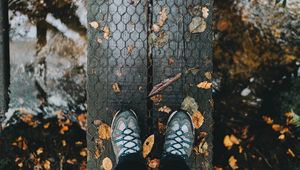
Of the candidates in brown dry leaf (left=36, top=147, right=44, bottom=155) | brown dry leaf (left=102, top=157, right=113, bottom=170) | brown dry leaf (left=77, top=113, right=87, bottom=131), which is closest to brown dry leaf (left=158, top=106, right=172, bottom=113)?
brown dry leaf (left=102, top=157, right=113, bottom=170)

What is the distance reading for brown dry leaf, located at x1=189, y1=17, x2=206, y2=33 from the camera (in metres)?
2.87

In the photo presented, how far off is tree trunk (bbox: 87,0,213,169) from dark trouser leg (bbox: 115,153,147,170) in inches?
7.1

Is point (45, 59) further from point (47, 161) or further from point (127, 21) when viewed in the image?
point (127, 21)

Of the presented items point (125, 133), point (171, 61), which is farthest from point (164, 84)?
point (125, 133)

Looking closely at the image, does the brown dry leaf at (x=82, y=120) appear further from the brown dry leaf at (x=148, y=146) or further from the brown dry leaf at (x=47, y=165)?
the brown dry leaf at (x=148, y=146)

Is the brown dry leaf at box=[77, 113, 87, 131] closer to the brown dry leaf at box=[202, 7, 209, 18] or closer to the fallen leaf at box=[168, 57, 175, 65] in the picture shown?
the fallen leaf at box=[168, 57, 175, 65]

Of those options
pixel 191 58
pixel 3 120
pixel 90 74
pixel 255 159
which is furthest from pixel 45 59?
pixel 255 159

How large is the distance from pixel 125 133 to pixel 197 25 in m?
0.84

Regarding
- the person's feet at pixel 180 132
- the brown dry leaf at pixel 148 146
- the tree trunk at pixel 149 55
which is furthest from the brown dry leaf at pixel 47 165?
the person's feet at pixel 180 132

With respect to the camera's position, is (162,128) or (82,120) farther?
(82,120)

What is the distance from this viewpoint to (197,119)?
2.91 metres

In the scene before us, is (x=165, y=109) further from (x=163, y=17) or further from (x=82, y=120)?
(x=82, y=120)

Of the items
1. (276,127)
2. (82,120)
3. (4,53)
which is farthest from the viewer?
(82,120)

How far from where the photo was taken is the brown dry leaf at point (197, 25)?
2867 mm
